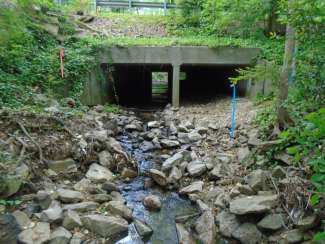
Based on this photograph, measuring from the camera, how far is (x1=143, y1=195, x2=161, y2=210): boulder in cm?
490

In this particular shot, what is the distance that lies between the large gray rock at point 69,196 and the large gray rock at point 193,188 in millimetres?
1792

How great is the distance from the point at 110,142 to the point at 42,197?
2511mm

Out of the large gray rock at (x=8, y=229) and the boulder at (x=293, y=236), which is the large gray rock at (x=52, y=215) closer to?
the large gray rock at (x=8, y=229)

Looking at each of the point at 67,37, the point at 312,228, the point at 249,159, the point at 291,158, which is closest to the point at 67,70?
the point at 67,37

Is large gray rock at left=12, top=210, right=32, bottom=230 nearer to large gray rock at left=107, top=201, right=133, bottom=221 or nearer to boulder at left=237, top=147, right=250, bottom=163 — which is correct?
large gray rock at left=107, top=201, right=133, bottom=221

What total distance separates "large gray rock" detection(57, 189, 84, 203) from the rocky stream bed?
2 centimetres

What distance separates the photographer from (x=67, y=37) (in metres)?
11.0

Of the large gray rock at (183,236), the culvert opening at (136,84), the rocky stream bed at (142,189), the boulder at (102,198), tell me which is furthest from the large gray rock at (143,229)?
the culvert opening at (136,84)

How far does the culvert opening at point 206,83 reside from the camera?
1270 centimetres

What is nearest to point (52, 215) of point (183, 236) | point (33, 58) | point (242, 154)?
point (183, 236)

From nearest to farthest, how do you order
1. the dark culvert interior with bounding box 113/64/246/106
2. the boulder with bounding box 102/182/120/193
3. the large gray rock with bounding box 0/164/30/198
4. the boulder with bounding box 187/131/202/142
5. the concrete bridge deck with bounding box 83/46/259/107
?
1. the large gray rock with bounding box 0/164/30/198
2. the boulder with bounding box 102/182/120/193
3. the boulder with bounding box 187/131/202/142
4. the concrete bridge deck with bounding box 83/46/259/107
5. the dark culvert interior with bounding box 113/64/246/106

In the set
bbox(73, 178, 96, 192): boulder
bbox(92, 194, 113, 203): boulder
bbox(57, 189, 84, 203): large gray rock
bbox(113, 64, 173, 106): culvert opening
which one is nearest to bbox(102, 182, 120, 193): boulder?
bbox(73, 178, 96, 192): boulder

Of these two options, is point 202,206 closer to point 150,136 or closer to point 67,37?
point 150,136

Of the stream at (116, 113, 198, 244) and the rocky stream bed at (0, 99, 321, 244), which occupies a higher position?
the rocky stream bed at (0, 99, 321, 244)
